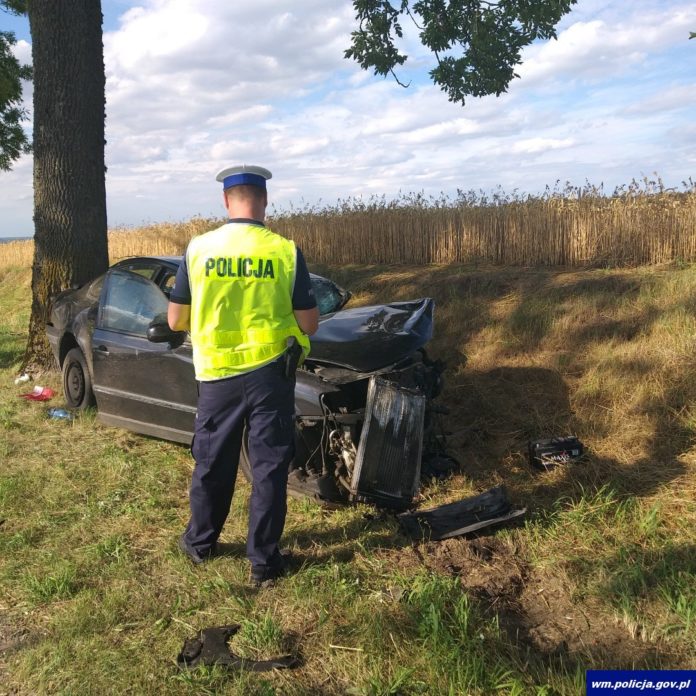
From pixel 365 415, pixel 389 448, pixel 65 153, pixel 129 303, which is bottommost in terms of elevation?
pixel 389 448

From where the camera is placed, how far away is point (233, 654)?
2789 millimetres

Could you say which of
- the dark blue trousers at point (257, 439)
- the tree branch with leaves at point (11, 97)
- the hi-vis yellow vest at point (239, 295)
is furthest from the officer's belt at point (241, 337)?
the tree branch with leaves at point (11, 97)

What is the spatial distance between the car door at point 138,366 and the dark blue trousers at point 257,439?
1.53 meters

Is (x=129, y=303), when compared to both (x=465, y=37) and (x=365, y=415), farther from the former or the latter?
(x=465, y=37)

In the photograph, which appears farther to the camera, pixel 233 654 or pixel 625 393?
pixel 625 393

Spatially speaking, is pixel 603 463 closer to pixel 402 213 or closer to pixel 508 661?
pixel 508 661

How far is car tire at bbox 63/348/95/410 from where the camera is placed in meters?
6.42

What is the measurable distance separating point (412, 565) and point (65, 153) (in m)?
6.34

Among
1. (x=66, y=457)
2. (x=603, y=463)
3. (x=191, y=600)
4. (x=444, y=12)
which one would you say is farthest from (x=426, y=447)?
(x=444, y=12)

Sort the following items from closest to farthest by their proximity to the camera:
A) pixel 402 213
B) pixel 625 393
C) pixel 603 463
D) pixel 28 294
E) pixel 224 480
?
pixel 224 480, pixel 603 463, pixel 625 393, pixel 402 213, pixel 28 294

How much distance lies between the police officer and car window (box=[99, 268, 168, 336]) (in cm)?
211

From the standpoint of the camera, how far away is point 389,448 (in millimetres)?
3924

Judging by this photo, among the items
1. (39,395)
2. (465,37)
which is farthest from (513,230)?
(39,395)

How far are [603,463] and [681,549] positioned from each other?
1224 millimetres
